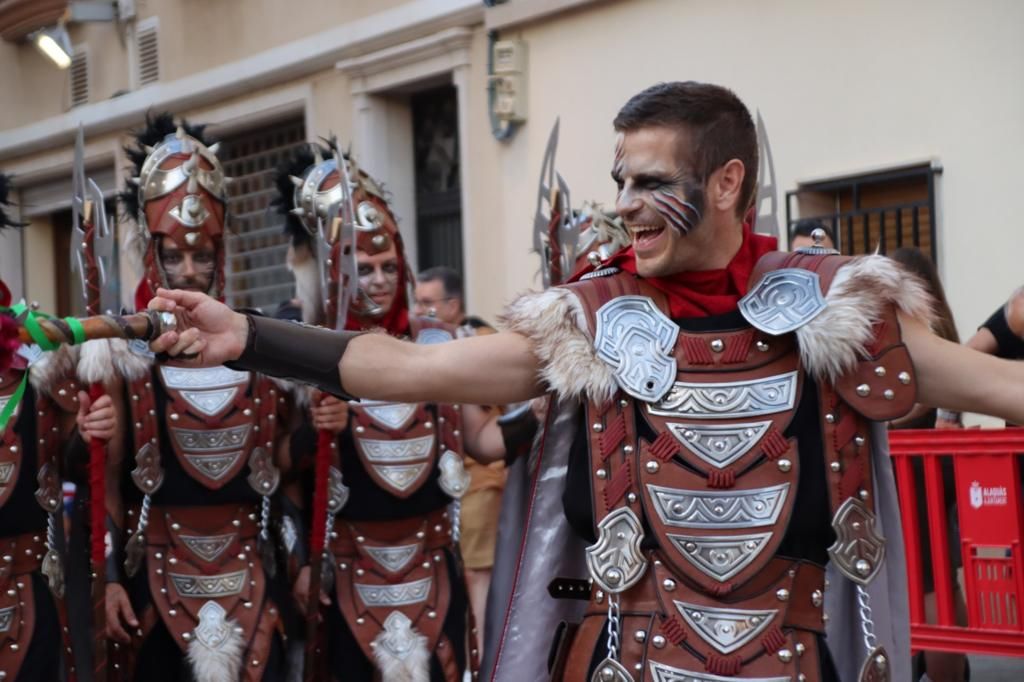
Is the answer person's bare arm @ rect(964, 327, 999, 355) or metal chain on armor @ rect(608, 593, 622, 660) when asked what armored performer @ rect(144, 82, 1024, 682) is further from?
person's bare arm @ rect(964, 327, 999, 355)

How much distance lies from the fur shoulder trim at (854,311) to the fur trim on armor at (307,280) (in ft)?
9.65

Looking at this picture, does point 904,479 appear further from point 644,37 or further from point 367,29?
point 367,29

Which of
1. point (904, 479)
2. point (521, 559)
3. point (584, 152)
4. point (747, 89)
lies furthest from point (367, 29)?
point (521, 559)

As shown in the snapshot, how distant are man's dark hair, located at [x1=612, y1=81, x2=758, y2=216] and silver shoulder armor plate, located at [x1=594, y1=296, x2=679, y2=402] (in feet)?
0.94

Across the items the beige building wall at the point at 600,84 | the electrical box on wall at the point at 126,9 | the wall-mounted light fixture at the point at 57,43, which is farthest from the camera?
the wall-mounted light fixture at the point at 57,43

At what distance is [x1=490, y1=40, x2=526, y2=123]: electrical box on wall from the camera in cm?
1215

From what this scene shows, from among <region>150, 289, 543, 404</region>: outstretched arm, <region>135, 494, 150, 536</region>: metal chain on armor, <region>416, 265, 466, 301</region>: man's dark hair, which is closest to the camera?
<region>150, 289, 543, 404</region>: outstretched arm

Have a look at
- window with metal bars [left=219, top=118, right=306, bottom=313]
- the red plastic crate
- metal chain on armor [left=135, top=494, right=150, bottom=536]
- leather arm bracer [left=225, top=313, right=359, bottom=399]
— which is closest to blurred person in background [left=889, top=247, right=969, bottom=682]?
the red plastic crate

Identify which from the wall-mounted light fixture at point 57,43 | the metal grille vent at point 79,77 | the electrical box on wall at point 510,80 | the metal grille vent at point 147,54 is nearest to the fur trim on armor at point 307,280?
the electrical box on wall at point 510,80

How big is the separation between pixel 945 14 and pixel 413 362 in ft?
21.0

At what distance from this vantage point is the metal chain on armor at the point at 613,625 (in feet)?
11.5

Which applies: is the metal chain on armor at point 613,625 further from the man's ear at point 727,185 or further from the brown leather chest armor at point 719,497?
the man's ear at point 727,185

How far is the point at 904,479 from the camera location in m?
6.73

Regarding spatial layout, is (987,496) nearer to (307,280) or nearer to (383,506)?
(383,506)
